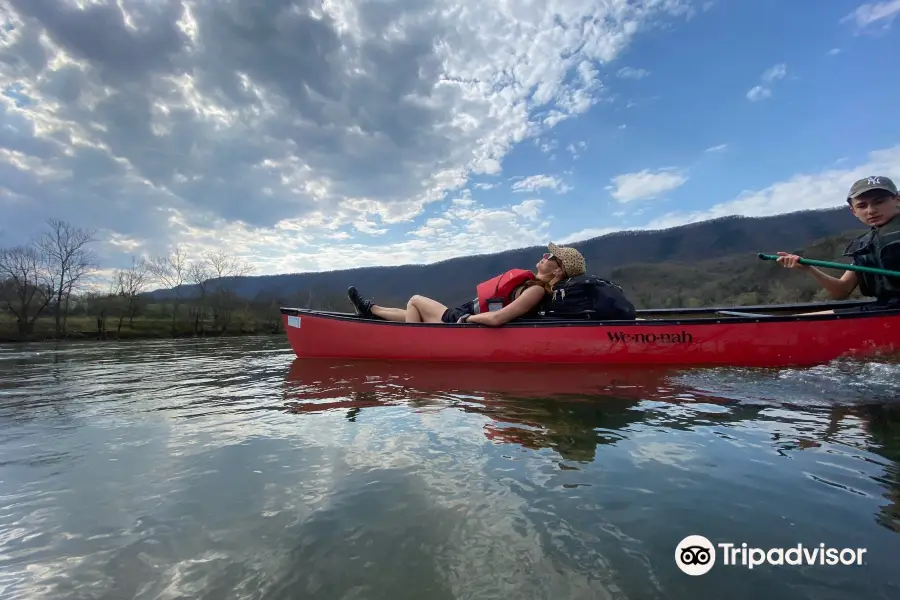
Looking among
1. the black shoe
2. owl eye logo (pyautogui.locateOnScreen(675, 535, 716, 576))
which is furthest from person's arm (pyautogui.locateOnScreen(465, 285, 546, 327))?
owl eye logo (pyautogui.locateOnScreen(675, 535, 716, 576))

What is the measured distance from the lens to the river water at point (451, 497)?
4.20 ft

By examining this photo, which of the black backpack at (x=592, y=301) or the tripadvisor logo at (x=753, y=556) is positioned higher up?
the black backpack at (x=592, y=301)

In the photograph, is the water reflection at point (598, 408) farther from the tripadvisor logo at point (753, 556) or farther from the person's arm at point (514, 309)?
the person's arm at point (514, 309)

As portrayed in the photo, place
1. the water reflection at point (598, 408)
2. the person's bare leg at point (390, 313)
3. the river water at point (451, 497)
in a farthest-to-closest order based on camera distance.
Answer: the person's bare leg at point (390, 313)
the water reflection at point (598, 408)
the river water at point (451, 497)

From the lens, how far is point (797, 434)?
8.18 ft

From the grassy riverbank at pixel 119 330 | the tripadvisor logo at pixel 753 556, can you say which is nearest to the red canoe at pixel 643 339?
the tripadvisor logo at pixel 753 556

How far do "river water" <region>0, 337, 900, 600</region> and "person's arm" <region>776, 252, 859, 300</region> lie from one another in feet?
5.91

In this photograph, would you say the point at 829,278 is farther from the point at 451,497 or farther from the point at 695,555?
the point at 451,497

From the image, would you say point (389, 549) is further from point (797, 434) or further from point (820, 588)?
point (797, 434)

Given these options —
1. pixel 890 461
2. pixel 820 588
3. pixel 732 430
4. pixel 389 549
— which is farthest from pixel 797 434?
pixel 389 549

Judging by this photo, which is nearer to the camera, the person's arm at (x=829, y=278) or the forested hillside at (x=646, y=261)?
the person's arm at (x=829, y=278)

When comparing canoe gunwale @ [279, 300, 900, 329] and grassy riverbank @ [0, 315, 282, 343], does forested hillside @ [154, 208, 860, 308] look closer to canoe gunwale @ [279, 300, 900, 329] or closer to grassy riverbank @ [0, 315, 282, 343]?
grassy riverbank @ [0, 315, 282, 343]

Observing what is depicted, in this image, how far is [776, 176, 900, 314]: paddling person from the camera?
466 cm

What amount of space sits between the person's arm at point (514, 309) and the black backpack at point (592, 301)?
33 centimetres
